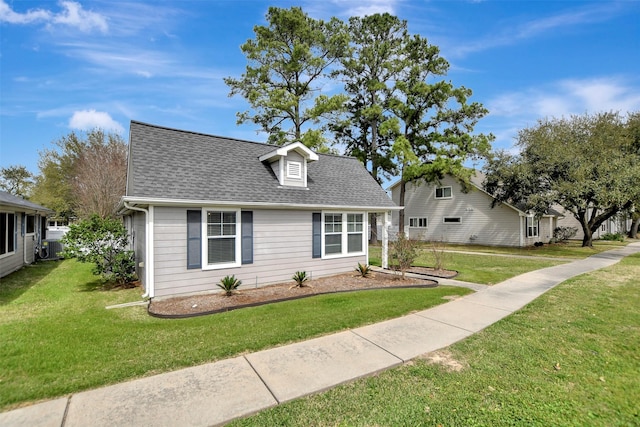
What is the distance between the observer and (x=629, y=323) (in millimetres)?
5906

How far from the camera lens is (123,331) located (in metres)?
5.38

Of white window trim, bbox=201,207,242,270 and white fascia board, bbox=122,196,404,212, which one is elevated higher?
white fascia board, bbox=122,196,404,212

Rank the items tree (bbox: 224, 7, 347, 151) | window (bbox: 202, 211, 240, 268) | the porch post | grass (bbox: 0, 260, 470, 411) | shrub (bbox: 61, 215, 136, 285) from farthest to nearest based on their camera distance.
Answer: tree (bbox: 224, 7, 347, 151) < the porch post < shrub (bbox: 61, 215, 136, 285) < window (bbox: 202, 211, 240, 268) < grass (bbox: 0, 260, 470, 411)

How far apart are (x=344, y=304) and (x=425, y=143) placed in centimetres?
2167

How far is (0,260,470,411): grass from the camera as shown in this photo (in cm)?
384

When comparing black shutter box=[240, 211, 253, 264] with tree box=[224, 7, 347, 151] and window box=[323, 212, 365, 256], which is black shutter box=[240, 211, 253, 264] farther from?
tree box=[224, 7, 347, 151]

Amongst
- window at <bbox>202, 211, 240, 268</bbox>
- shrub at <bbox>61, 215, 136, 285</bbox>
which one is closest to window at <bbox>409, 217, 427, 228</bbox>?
window at <bbox>202, 211, 240, 268</bbox>

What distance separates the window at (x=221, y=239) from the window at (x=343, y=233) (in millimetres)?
3229

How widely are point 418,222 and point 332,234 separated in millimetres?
19584

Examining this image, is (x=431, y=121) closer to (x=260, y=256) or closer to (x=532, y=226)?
(x=532, y=226)

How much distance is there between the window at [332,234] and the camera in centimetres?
1057

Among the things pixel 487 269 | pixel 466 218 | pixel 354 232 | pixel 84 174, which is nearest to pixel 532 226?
pixel 466 218

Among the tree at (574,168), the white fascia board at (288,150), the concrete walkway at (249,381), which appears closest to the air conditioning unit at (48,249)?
the white fascia board at (288,150)

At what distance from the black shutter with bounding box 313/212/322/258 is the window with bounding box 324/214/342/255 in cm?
30
